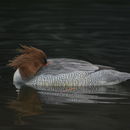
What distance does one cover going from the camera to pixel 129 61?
16031 millimetres

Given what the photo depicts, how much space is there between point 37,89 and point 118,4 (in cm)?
1336

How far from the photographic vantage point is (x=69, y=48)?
17.8 m

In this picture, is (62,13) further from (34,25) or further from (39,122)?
(39,122)

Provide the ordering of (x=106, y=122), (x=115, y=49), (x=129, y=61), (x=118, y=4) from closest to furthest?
(x=106, y=122) → (x=129, y=61) → (x=115, y=49) → (x=118, y=4)

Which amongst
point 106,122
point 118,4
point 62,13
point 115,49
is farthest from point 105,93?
point 118,4

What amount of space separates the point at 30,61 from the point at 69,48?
3.43m

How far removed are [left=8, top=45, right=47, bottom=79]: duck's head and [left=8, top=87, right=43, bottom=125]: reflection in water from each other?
0.63 m

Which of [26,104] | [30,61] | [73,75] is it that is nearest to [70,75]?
[73,75]

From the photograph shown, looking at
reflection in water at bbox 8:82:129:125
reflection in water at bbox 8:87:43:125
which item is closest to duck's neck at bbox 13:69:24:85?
reflection in water at bbox 8:82:129:125

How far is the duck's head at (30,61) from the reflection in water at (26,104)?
626mm

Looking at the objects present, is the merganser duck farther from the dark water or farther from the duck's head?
the dark water

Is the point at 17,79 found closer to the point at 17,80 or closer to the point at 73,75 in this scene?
the point at 17,80

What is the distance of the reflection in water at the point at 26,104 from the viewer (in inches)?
460

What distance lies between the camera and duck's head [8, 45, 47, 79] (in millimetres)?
14453
